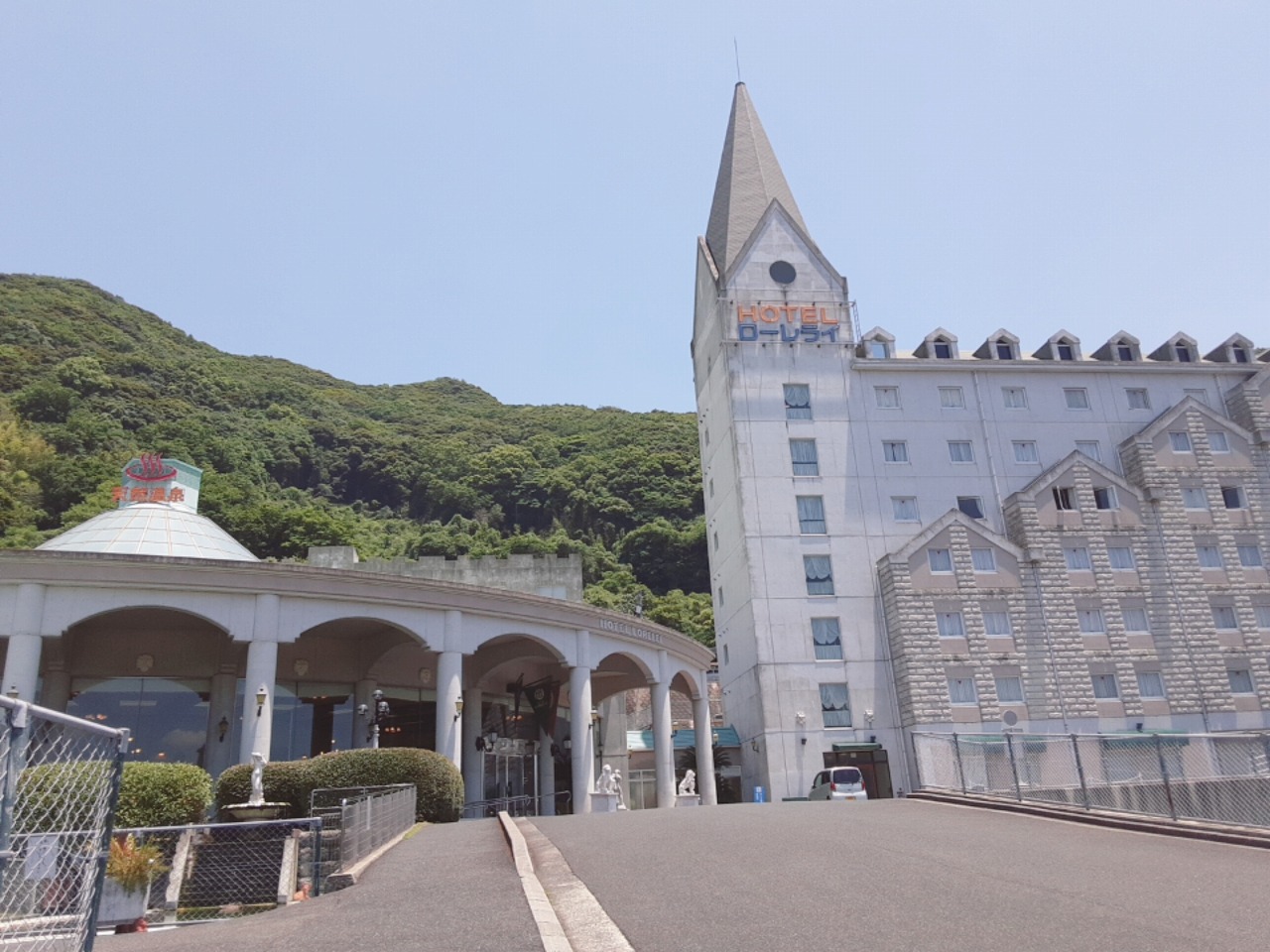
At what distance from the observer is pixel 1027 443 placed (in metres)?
50.1

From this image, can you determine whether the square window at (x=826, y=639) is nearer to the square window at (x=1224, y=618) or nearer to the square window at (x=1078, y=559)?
the square window at (x=1078, y=559)

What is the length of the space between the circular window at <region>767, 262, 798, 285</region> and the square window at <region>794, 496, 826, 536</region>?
11820mm

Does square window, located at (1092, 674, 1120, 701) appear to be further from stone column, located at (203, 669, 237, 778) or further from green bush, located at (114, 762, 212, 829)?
green bush, located at (114, 762, 212, 829)

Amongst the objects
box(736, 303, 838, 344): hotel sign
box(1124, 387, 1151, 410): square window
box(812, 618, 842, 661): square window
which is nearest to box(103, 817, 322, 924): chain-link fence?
box(812, 618, 842, 661): square window

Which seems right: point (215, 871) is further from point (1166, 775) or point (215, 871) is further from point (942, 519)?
point (942, 519)

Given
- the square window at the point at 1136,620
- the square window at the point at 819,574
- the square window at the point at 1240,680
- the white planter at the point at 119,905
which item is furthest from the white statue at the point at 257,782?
the square window at the point at 1240,680

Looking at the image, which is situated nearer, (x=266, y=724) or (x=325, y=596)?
(x=266, y=724)

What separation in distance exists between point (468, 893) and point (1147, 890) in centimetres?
645

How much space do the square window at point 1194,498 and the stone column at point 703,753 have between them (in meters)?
27.5

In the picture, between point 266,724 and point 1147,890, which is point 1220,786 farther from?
point 266,724

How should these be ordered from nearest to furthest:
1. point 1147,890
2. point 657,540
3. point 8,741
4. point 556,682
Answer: point 8,741
point 1147,890
point 556,682
point 657,540

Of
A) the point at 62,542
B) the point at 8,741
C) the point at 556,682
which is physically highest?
the point at 62,542

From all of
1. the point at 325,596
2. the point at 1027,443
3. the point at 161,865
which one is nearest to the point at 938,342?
the point at 1027,443

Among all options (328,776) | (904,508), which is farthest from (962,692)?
(328,776)
